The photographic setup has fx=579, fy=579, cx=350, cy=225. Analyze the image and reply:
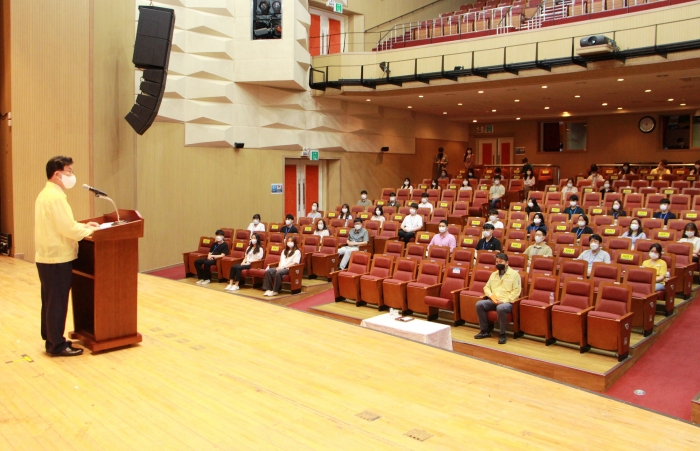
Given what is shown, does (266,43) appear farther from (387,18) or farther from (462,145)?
(462,145)

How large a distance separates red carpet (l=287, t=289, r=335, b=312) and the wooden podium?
3675 mm

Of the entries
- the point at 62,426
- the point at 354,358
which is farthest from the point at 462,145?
the point at 62,426

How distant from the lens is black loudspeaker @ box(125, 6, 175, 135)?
24.7 feet

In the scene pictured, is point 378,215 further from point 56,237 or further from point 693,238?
point 56,237

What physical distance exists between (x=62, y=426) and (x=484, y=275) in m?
4.36

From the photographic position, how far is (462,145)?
1720 centimetres

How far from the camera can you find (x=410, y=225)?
9.12 meters

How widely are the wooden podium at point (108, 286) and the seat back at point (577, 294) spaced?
12.2 feet

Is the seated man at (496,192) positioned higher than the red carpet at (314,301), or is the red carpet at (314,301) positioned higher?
the seated man at (496,192)

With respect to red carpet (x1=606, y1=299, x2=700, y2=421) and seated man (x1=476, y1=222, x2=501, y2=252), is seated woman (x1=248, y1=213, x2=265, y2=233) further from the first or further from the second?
red carpet (x1=606, y1=299, x2=700, y2=421)

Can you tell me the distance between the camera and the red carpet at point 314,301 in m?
7.21

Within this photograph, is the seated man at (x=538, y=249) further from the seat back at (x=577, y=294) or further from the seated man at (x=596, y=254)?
the seat back at (x=577, y=294)

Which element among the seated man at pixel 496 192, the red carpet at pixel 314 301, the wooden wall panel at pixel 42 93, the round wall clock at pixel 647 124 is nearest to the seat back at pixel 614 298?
the red carpet at pixel 314 301

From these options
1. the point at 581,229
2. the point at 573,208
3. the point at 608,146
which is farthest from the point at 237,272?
the point at 608,146
